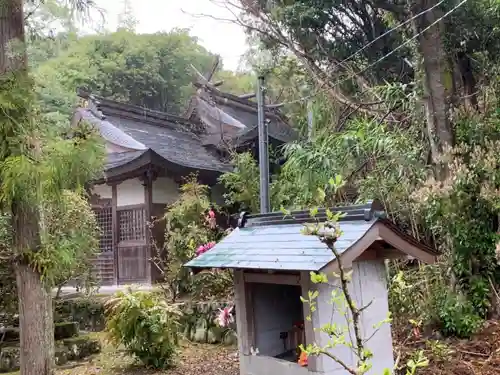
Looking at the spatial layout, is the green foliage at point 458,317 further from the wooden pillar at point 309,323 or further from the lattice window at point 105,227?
the lattice window at point 105,227

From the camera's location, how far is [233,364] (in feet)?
20.0

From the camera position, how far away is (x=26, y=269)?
396 centimetres

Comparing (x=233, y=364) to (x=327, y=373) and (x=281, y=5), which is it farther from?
(x=281, y=5)

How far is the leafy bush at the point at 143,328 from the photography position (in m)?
5.78

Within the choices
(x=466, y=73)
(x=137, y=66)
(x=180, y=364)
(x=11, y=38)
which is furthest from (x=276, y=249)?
(x=137, y=66)

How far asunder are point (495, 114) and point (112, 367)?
5.52 metres

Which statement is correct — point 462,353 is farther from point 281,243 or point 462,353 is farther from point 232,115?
point 232,115

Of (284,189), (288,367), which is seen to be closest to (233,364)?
(288,367)

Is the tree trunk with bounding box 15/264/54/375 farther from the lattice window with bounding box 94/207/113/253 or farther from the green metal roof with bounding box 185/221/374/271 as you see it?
the lattice window with bounding box 94/207/113/253

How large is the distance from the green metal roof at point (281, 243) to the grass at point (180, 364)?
1.86m

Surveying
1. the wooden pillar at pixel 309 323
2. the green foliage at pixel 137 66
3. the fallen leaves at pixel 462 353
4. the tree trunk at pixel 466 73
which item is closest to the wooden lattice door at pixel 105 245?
the fallen leaves at pixel 462 353

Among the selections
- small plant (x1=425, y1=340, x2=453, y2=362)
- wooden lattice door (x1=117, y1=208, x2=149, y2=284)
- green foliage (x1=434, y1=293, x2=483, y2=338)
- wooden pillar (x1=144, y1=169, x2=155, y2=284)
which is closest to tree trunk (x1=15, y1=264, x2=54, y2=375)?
small plant (x1=425, y1=340, x2=453, y2=362)

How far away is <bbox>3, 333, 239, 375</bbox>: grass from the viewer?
232 inches

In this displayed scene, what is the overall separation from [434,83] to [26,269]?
189 inches
